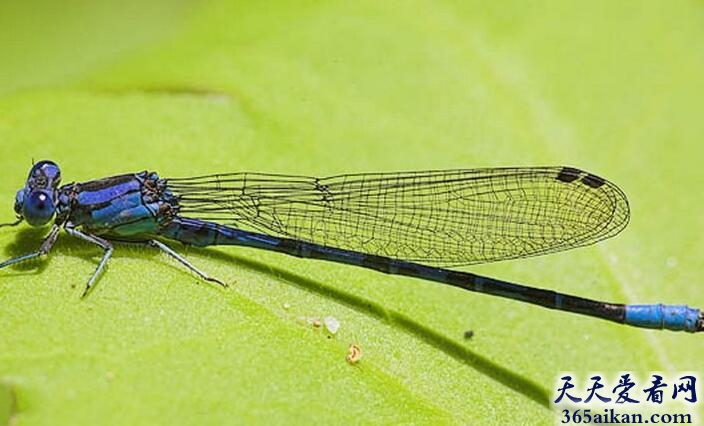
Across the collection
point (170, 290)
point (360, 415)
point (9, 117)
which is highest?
point (9, 117)

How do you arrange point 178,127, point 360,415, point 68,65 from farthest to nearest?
point 68,65, point 178,127, point 360,415

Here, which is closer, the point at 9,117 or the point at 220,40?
the point at 9,117

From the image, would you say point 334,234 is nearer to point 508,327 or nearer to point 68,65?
point 508,327

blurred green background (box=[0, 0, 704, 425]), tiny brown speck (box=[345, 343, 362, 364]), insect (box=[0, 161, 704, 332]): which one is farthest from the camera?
insect (box=[0, 161, 704, 332])

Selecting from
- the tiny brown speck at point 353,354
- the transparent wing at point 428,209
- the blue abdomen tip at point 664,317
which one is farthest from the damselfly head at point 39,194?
the blue abdomen tip at point 664,317

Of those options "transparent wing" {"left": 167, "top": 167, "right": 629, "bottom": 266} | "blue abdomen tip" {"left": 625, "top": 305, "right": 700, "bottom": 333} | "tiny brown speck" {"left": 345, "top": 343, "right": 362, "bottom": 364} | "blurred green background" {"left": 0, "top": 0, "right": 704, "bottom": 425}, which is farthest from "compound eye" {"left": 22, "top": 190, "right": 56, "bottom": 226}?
"blue abdomen tip" {"left": 625, "top": 305, "right": 700, "bottom": 333}

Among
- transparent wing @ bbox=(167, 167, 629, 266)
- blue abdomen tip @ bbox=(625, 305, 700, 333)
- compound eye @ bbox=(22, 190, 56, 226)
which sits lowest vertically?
blue abdomen tip @ bbox=(625, 305, 700, 333)

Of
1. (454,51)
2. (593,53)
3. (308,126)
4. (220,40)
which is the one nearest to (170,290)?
(308,126)

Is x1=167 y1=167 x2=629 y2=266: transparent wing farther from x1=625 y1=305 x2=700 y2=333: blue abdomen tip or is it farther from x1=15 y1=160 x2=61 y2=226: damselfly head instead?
x1=15 y1=160 x2=61 y2=226: damselfly head
